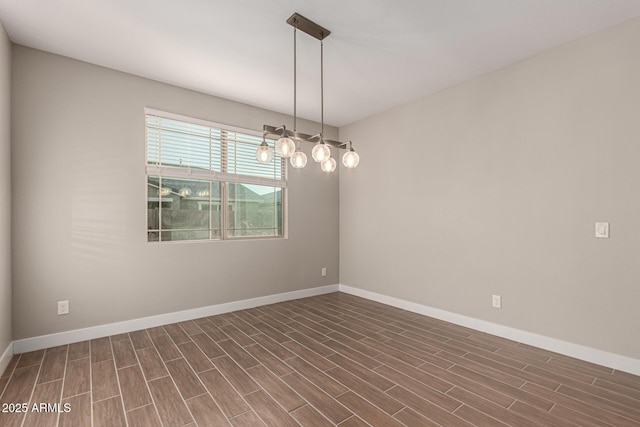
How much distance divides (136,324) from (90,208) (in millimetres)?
1282

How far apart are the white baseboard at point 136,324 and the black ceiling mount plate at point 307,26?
3155 mm

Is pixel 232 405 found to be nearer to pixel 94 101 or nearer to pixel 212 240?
pixel 212 240

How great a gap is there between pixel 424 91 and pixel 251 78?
204 cm

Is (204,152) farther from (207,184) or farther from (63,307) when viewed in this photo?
(63,307)

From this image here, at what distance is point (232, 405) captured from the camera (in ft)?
6.56

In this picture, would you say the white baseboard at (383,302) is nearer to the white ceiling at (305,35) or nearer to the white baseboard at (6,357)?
the white baseboard at (6,357)

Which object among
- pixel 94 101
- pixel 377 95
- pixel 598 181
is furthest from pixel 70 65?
pixel 598 181

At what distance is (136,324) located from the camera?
3285 millimetres

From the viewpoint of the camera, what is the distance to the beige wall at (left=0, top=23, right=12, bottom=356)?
8.11 feet

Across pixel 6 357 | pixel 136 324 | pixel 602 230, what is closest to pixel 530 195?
pixel 602 230

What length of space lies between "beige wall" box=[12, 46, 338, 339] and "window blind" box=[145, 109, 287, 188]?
14 cm

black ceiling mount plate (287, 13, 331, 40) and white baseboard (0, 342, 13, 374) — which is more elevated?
black ceiling mount plate (287, 13, 331, 40)

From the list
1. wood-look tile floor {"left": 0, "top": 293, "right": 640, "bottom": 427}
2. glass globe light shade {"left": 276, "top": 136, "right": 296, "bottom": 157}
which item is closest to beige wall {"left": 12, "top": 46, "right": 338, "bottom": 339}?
wood-look tile floor {"left": 0, "top": 293, "right": 640, "bottom": 427}

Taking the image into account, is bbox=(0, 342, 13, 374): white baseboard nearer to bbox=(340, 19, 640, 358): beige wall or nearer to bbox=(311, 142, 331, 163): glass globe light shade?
bbox=(311, 142, 331, 163): glass globe light shade
